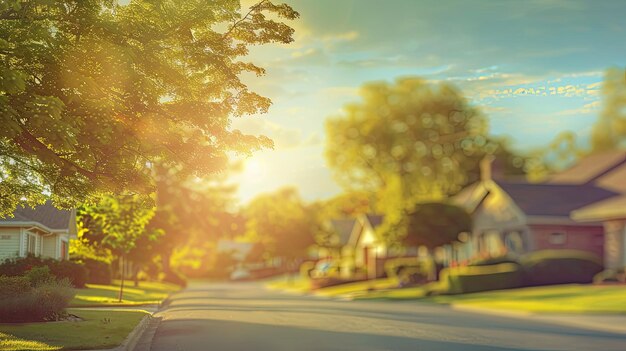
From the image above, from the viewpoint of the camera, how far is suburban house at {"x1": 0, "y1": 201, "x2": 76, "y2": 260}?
3900 cm

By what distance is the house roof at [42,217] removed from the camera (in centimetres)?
3834

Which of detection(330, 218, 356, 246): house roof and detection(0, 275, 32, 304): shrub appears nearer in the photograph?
detection(0, 275, 32, 304): shrub

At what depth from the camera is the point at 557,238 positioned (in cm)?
5250

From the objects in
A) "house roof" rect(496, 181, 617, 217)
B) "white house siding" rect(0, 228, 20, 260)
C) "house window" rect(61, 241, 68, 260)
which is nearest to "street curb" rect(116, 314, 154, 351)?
"white house siding" rect(0, 228, 20, 260)

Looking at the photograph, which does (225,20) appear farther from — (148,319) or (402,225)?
(402,225)

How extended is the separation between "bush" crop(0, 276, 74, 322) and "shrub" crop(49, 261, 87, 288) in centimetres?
1435

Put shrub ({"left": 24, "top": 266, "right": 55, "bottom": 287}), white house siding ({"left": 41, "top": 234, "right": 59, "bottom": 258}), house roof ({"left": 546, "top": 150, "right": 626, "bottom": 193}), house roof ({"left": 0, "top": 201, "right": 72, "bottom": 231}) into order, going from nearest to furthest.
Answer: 1. shrub ({"left": 24, "top": 266, "right": 55, "bottom": 287})
2. house roof ({"left": 0, "top": 201, "right": 72, "bottom": 231})
3. white house siding ({"left": 41, "top": 234, "right": 59, "bottom": 258})
4. house roof ({"left": 546, "top": 150, "right": 626, "bottom": 193})

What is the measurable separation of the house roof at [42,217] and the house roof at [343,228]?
55815mm

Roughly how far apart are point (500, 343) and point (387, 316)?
1049cm

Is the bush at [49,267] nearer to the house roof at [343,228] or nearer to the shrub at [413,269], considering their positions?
the shrub at [413,269]

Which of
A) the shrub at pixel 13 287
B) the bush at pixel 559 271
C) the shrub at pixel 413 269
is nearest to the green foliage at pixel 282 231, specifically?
the shrub at pixel 413 269

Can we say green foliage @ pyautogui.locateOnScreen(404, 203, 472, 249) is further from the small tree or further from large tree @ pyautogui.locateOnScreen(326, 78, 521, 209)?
large tree @ pyautogui.locateOnScreen(326, 78, 521, 209)

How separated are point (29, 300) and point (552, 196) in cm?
4070

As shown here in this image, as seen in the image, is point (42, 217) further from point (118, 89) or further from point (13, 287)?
point (118, 89)
